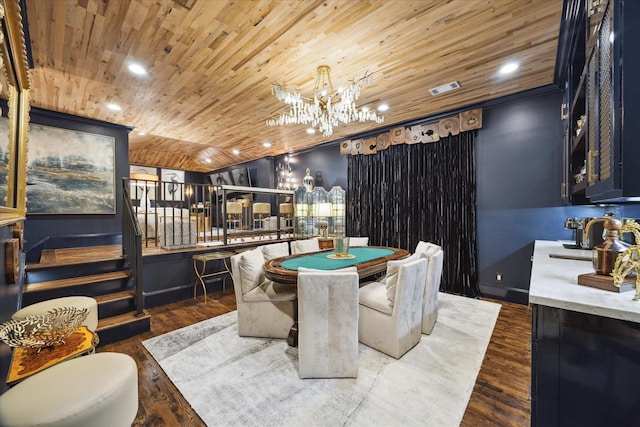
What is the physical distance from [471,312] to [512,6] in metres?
3.25

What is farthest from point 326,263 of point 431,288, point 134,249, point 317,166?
point 317,166

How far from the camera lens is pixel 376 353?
2.35m

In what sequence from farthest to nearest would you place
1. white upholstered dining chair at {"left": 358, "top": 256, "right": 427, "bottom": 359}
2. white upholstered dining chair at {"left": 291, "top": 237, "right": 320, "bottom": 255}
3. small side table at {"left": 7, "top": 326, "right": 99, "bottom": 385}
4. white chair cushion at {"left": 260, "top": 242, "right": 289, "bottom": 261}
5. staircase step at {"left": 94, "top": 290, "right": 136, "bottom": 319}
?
white upholstered dining chair at {"left": 291, "top": 237, "right": 320, "bottom": 255}, white chair cushion at {"left": 260, "top": 242, "right": 289, "bottom": 261}, staircase step at {"left": 94, "top": 290, "right": 136, "bottom": 319}, white upholstered dining chair at {"left": 358, "top": 256, "right": 427, "bottom": 359}, small side table at {"left": 7, "top": 326, "right": 99, "bottom": 385}

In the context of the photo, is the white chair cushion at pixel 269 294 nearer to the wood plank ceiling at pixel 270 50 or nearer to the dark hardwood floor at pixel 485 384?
the dark hardwood floor at pixel 485 384

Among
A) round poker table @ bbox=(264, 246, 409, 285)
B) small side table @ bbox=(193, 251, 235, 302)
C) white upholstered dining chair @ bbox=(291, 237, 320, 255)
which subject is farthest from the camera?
small side table @ bbox=(193, 251, 235, 302)

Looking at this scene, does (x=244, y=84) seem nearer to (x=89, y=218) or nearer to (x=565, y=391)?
(x=565, y=391)

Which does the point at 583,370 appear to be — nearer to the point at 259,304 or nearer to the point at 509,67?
the point at 259,304

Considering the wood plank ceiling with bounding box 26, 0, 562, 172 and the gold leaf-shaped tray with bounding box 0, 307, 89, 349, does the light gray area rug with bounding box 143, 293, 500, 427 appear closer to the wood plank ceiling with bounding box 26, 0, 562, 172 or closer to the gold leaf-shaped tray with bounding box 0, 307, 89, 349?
the gold leaf-shaped tray with bounding box 0, 307, 89, 349

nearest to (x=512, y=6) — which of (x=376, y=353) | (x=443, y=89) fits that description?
(x=443, y=89)

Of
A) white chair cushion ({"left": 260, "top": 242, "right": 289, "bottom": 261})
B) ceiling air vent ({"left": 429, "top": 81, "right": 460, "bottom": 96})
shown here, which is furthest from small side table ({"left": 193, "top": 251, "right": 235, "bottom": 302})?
ceiling air vent ({"left": 429, "top": 81, "right": 460, "bottom": 96})

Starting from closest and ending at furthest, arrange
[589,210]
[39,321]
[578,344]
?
[578,344], [39,321], [589,210]

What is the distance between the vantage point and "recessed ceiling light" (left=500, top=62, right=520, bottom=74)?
A: 9.25ft

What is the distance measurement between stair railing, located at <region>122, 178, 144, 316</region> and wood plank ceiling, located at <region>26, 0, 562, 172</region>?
1.50m

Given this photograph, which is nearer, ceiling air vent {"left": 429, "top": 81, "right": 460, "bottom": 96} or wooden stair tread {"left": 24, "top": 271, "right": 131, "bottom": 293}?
wooden stair tread {"left": 24, "top": 271, "right": 131, "bottom": 293}
